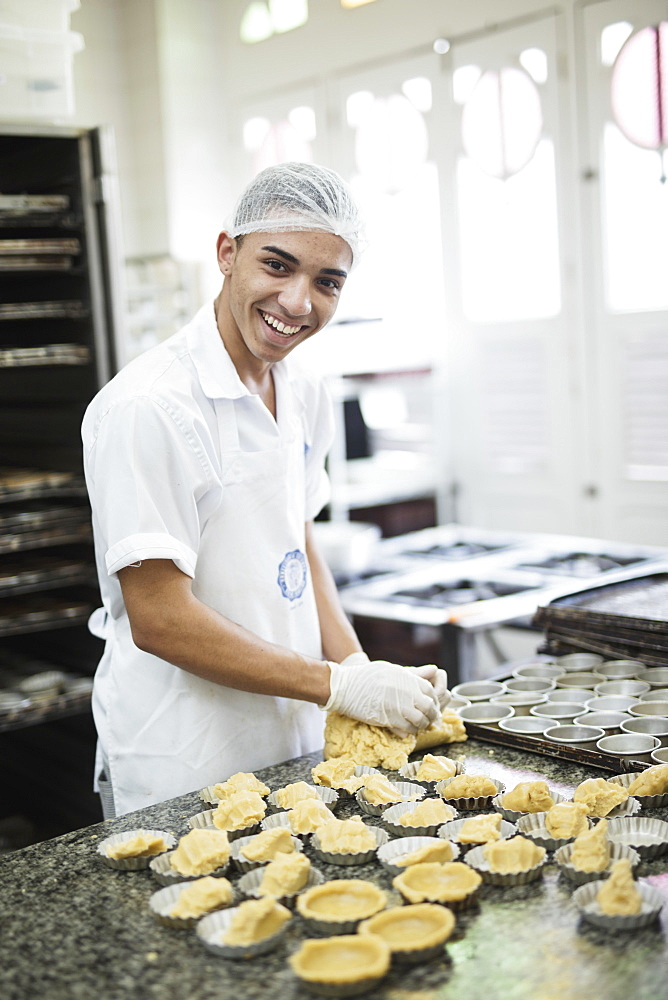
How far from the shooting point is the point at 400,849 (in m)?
1.39

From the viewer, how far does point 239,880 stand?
1336 millimetres

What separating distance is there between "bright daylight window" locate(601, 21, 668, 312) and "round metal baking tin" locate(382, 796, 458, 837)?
132 inches

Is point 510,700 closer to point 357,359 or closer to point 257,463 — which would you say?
point 257,463

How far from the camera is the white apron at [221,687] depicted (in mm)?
1866

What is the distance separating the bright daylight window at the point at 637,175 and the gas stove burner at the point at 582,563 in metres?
1.31

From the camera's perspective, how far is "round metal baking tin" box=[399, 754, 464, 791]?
1.63 metres

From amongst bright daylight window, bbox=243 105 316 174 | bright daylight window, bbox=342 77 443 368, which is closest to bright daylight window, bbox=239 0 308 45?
bright daylight window, bbox=243 105 316 174

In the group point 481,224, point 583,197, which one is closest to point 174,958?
point 583,197

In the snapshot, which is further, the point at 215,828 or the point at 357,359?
the point at 357,359

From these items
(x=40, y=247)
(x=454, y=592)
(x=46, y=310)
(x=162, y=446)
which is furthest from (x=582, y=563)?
(x=162, y=446)

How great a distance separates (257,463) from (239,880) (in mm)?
824

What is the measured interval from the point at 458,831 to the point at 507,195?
3935mm

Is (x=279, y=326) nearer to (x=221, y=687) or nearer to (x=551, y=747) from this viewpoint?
(x=221, y=687)

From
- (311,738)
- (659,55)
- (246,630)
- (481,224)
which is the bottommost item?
(311,738)
